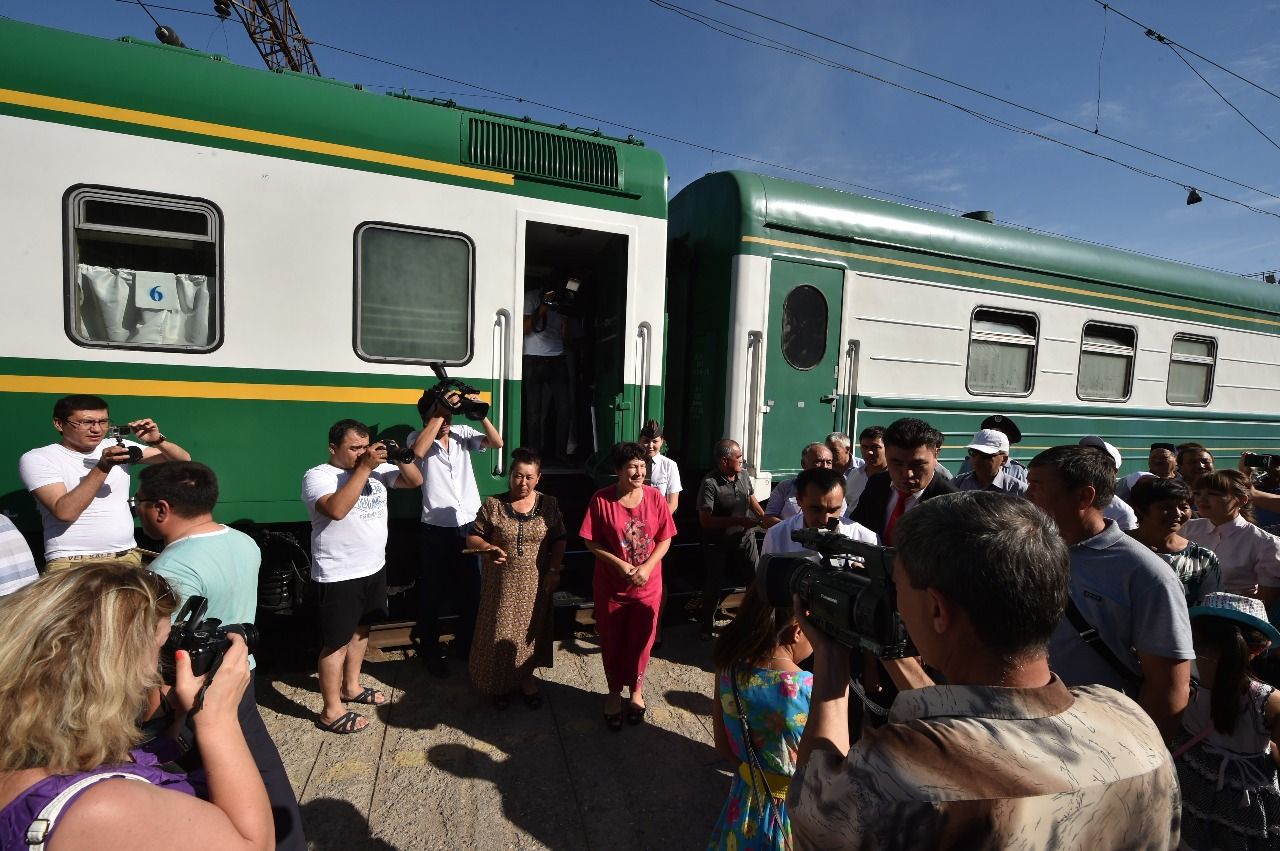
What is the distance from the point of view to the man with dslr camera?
820 mm

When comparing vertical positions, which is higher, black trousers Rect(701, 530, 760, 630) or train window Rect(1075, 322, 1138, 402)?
train window Rect(1075, 322, 1138, 402)

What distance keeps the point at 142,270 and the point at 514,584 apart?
2.45 meters

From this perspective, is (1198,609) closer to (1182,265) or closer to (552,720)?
(552,720)

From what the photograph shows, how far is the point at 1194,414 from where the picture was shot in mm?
6871

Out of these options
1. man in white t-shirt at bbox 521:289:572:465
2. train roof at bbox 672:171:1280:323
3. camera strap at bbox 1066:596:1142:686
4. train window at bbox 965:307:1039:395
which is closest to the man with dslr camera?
camera strap at bbox 1066:596:1142:686

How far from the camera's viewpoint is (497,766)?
9.52 feet

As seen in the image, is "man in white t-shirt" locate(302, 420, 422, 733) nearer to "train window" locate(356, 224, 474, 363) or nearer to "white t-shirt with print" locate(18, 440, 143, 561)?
"train window" locate(356, 224, 474, 363)

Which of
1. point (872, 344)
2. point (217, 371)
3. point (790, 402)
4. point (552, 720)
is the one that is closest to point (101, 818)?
point (552, 720)

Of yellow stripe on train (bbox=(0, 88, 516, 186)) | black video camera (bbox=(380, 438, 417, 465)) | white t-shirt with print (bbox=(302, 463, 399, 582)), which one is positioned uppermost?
yellow stripe on train (bbox=(0, 88, 516, 186))

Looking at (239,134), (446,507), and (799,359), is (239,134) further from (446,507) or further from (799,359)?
(799,359)

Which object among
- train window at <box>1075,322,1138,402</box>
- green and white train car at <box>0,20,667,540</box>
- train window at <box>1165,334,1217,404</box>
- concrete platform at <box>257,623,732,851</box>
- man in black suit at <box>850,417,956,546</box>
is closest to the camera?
concrete platform at <box>257,623,732,851</box>

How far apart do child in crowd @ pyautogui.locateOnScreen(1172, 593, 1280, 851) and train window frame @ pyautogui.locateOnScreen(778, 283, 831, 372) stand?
9.99 feet

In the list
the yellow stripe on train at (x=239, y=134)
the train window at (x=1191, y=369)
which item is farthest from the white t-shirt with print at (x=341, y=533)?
the train window at (x=1191, y=369)

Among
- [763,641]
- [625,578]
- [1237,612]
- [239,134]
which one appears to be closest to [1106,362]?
[1237,612]
